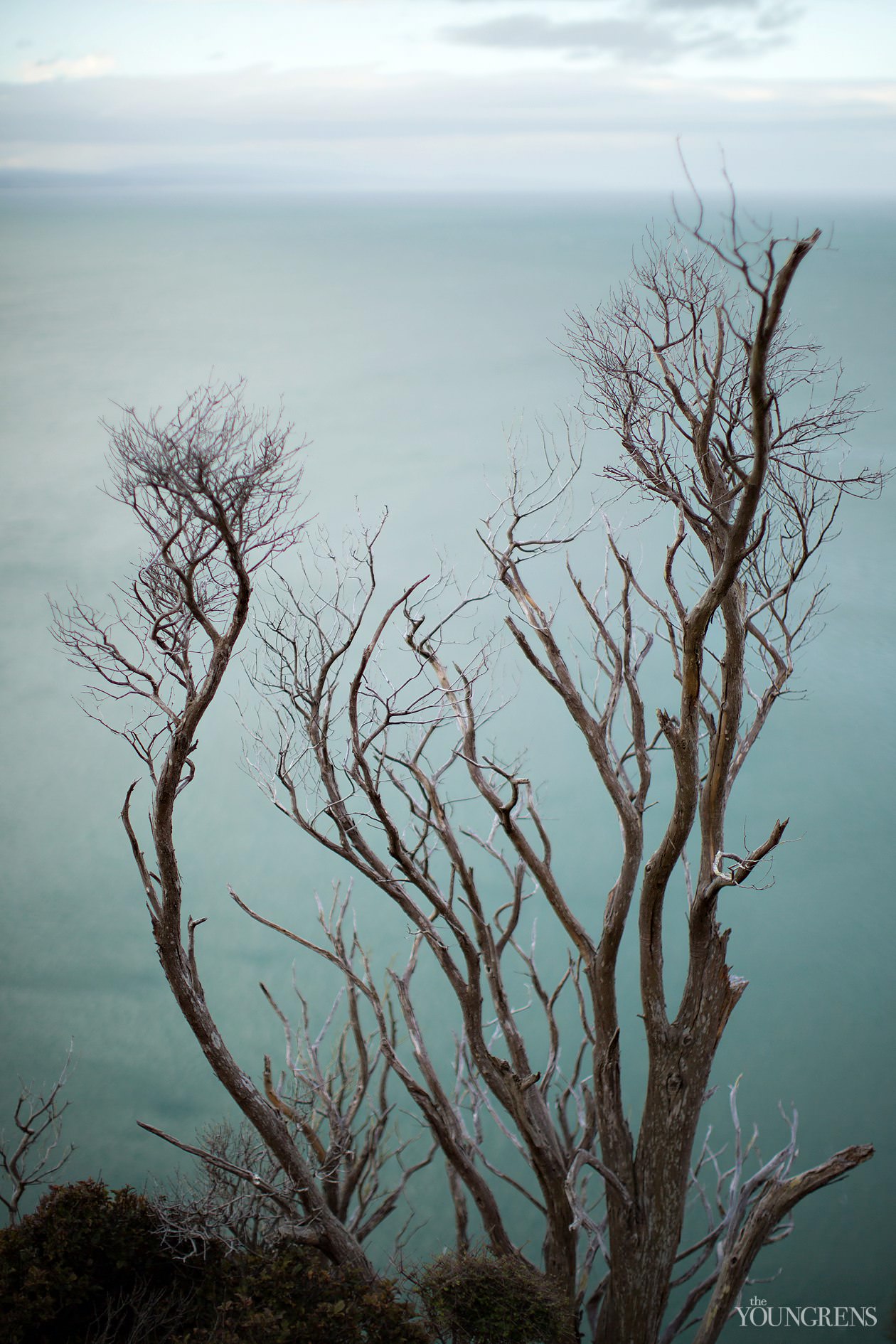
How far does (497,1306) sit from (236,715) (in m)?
11.1

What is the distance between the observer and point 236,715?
1525 cm

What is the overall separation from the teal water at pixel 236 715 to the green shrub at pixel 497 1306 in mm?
4664

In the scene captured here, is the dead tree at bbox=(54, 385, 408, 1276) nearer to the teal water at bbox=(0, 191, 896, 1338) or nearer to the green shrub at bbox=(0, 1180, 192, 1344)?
the green shrub at bbox=(0, 1180, 192, 1344)

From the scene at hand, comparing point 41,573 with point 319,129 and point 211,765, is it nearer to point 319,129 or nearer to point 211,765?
point 211,765

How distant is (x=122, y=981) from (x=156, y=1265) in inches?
251

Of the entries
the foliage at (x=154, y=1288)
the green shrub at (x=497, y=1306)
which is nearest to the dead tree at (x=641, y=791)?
the green shrub at (x=497, y=1306)

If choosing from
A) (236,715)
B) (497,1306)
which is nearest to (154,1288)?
(497,1306)

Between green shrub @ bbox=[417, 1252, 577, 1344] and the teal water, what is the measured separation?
4.66 m

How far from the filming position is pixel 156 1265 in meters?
5.45

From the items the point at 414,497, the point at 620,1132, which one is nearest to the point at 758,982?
the point at 620,1132

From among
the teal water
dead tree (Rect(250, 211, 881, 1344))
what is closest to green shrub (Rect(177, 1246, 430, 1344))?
dead tree (Rect(250, 211, 881, 1344))

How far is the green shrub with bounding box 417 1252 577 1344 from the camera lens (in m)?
5.16

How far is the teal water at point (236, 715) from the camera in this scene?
1024 cm

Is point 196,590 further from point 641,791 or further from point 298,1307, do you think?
point 298,1307
